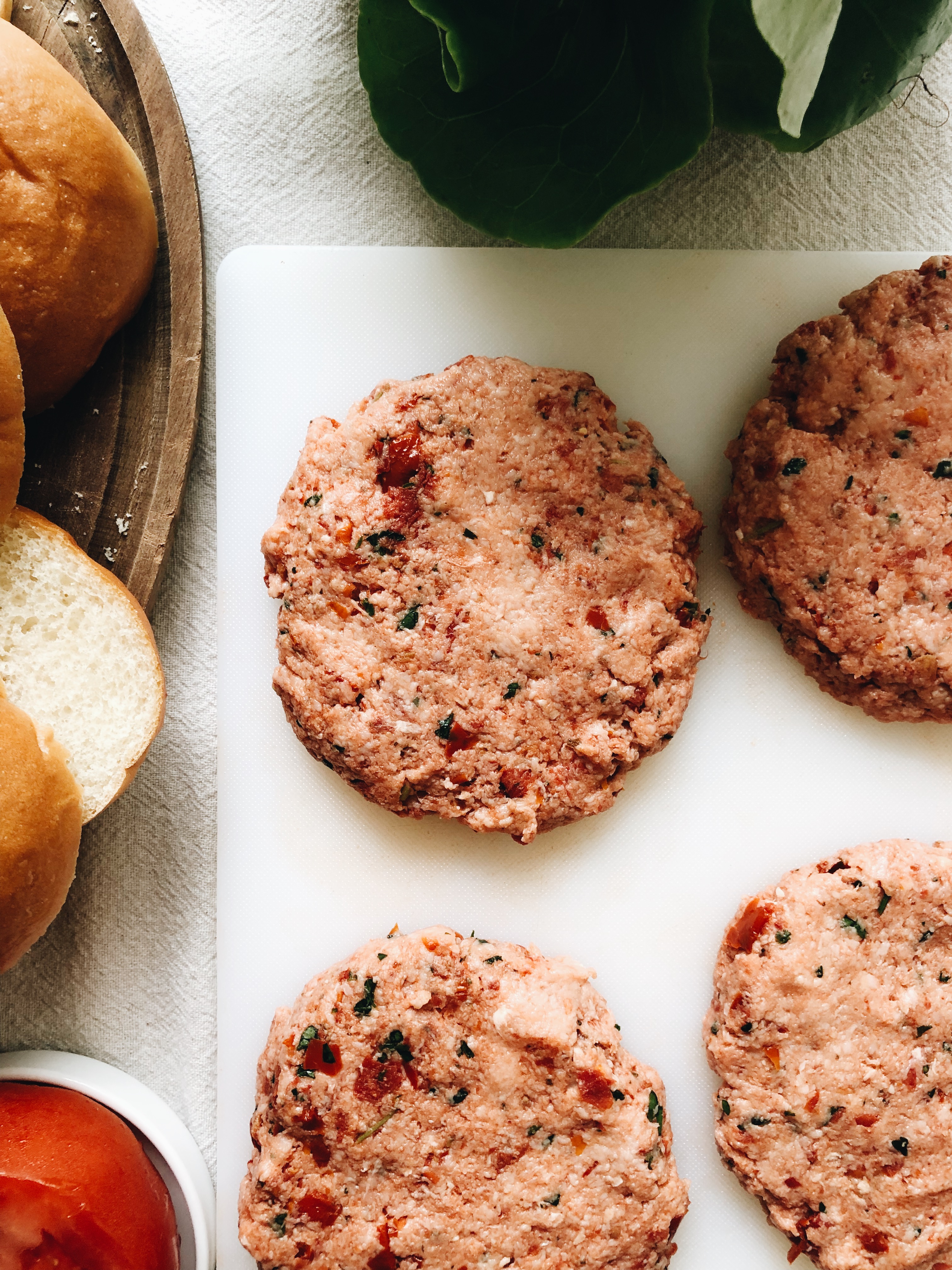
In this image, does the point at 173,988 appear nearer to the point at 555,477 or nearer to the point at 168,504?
the point at 168,504

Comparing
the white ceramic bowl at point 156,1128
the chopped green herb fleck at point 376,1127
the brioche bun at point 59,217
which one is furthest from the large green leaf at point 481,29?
the white ceramic bowl at point 156,1128

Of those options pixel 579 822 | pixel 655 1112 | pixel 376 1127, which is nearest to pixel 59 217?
pixel 579 822

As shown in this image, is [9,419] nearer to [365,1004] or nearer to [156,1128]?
[365,1004]

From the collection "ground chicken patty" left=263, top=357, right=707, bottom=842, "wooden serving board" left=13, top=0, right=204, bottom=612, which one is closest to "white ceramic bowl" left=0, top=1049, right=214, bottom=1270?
"ground chicken patty" left=263, top=357, right=707, bottom=842

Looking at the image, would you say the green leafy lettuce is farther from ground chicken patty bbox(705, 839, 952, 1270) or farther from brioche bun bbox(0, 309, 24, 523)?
ground chicken patty bbox(705, 839, 952, 1270)

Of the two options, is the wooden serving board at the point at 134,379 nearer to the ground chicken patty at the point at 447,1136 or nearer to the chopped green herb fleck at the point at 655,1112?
the ground chicken patty at the point at 447,1136

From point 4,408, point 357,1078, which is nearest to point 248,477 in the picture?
point 4,408
